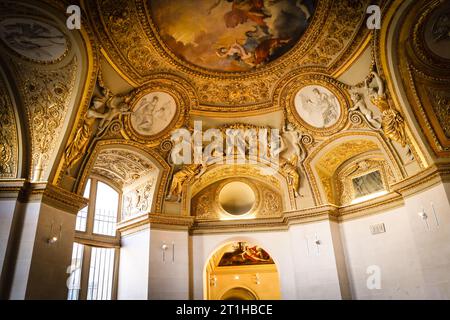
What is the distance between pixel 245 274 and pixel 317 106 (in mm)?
11879

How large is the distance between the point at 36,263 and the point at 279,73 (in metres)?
A: 9.66

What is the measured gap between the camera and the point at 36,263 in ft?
29.9

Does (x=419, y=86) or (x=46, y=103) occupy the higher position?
(x=419, y=86)

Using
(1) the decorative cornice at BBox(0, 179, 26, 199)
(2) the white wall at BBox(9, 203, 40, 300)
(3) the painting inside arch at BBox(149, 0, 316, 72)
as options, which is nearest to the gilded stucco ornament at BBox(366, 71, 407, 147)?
(3) the painting inside arch at BBox(149, 0, 316, 72)

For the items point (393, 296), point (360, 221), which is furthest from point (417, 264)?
point (360, 221)

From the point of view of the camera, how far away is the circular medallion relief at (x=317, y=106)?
12.6 m

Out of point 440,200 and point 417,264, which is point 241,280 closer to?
point 417,264

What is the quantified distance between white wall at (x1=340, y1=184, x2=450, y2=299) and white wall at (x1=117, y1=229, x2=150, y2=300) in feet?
25.0

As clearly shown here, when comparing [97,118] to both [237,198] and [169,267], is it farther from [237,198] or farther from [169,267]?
[237,198]

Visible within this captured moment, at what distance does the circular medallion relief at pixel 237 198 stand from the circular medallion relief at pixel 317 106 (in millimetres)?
4504

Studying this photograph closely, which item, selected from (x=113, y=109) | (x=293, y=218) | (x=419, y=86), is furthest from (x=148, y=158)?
(x=419, y=86)

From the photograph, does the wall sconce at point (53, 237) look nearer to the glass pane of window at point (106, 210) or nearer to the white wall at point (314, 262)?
the glass pane of window at point (106, 210)

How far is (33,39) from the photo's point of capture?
9.27 m

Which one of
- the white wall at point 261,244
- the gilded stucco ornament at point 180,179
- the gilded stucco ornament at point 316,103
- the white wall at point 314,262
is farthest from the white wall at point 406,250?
the gilded stucco ornament at point 180,179
